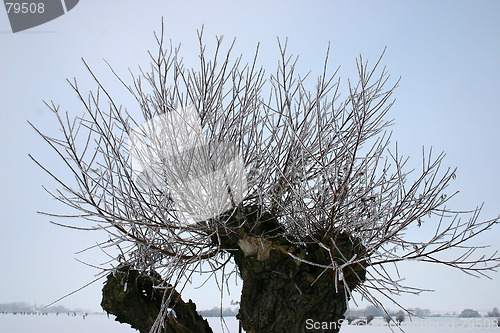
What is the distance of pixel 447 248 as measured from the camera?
4.21 m

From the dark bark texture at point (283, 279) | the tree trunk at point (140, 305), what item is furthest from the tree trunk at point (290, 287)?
the tree trunk at point (140, 305)

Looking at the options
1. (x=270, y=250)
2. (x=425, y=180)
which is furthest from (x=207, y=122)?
(x=425, y=180)

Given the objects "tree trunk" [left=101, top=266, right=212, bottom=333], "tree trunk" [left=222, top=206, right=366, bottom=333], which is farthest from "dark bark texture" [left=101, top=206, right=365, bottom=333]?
"tree trunk" [left=101, top=266, right=212, bottom=333]

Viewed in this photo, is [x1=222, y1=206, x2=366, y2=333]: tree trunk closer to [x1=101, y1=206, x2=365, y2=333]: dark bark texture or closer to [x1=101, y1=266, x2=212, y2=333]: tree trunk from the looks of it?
[x1=101, y1=206, x2=365, y2=333]: dark bark texture

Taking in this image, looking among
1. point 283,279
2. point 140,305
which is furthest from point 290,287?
point 140,305

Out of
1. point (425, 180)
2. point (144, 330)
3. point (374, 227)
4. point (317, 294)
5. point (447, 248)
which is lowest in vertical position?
point (144, 330)

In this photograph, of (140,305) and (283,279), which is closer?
(283,279)

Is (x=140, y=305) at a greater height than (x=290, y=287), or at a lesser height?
lesser

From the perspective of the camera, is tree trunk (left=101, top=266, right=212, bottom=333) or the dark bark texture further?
tree trunk (left=101, top=266, right=212, bottom=333)

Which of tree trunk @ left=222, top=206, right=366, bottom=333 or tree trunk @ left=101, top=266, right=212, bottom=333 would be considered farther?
tree trunk @ left=101, top=266, right=212, bottom=333

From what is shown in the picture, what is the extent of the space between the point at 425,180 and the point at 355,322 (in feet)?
5.68

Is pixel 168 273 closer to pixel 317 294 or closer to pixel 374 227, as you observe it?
pixel 317 294

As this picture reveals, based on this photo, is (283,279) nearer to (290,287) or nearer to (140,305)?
(290,287)

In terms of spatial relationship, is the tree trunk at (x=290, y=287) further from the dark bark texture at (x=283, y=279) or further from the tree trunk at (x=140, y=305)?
the tree trunk at (x=140, y=305)
